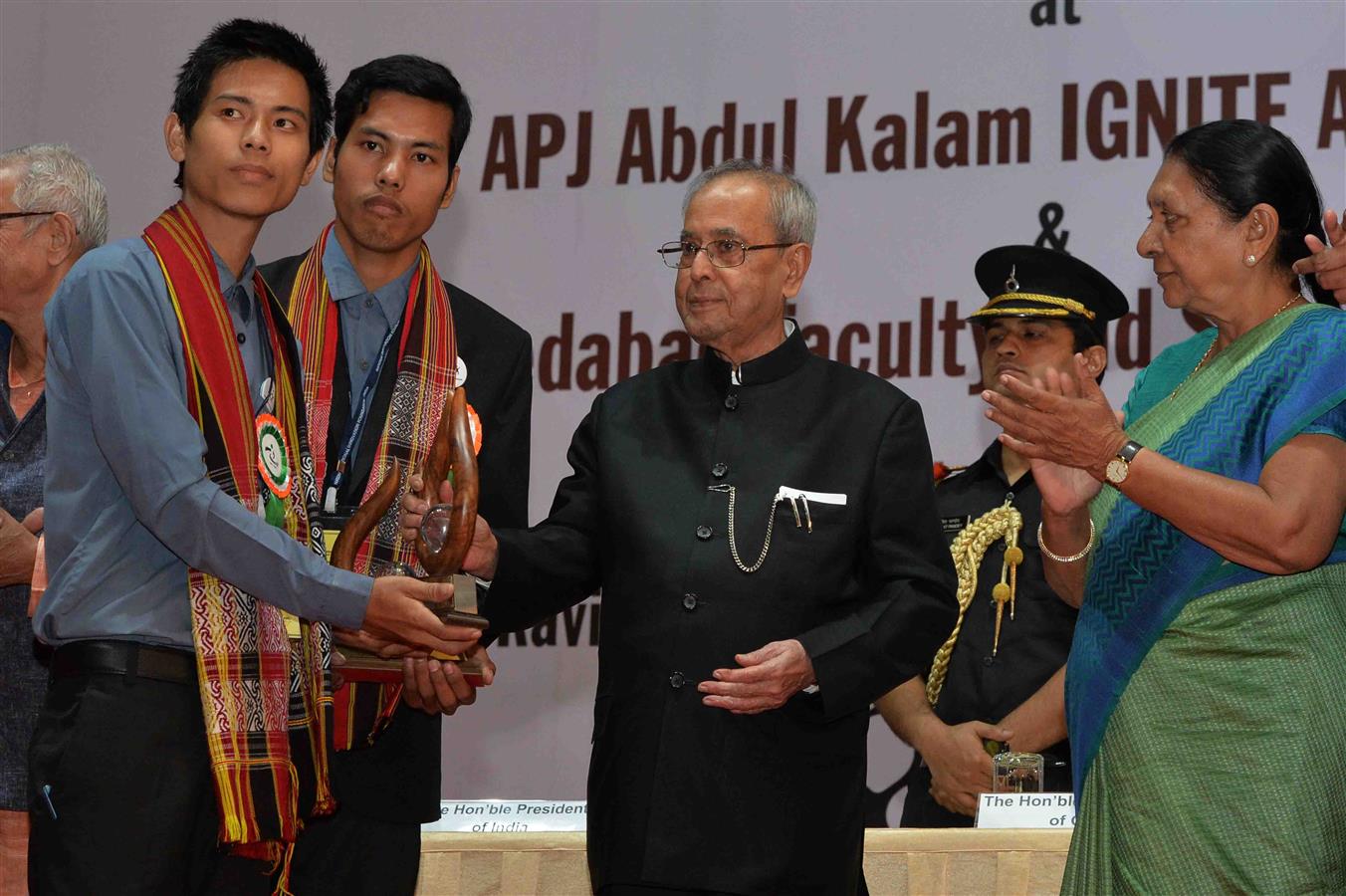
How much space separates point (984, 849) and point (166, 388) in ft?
5.66

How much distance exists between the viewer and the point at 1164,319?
4727 mm

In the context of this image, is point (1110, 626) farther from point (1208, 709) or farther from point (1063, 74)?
point (1063, 74)

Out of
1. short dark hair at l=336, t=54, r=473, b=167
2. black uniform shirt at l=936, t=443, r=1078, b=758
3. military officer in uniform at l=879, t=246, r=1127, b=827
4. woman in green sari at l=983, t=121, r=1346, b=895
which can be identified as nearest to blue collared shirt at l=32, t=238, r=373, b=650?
short dark hair at l=336, t=54, r=473, b=167

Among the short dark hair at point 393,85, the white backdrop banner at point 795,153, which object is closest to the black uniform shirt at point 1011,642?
the white backdrop banner at point 795,153

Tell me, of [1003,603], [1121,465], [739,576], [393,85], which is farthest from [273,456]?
[1003,603]

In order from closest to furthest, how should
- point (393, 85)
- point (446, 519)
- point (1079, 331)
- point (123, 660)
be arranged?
point (123, 660) < point (446, 519) < point (393, 85) < point (1079, 331)

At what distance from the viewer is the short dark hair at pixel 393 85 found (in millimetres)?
3373

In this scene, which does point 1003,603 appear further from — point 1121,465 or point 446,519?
point 446,519

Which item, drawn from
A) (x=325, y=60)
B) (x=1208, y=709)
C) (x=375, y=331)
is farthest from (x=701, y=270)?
(x=325, y=60)

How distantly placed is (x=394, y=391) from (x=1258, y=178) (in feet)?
5.13

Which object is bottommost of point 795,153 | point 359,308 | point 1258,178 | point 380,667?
point 380,667

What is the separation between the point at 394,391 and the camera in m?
3.11

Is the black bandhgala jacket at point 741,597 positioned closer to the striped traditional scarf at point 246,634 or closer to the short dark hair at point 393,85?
the striped traditional scarf at point 246,634

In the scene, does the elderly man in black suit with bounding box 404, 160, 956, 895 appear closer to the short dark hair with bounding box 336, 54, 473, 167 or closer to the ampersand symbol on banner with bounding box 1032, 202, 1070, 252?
the short dark hair with bounding box 336, 54, 473, 167
